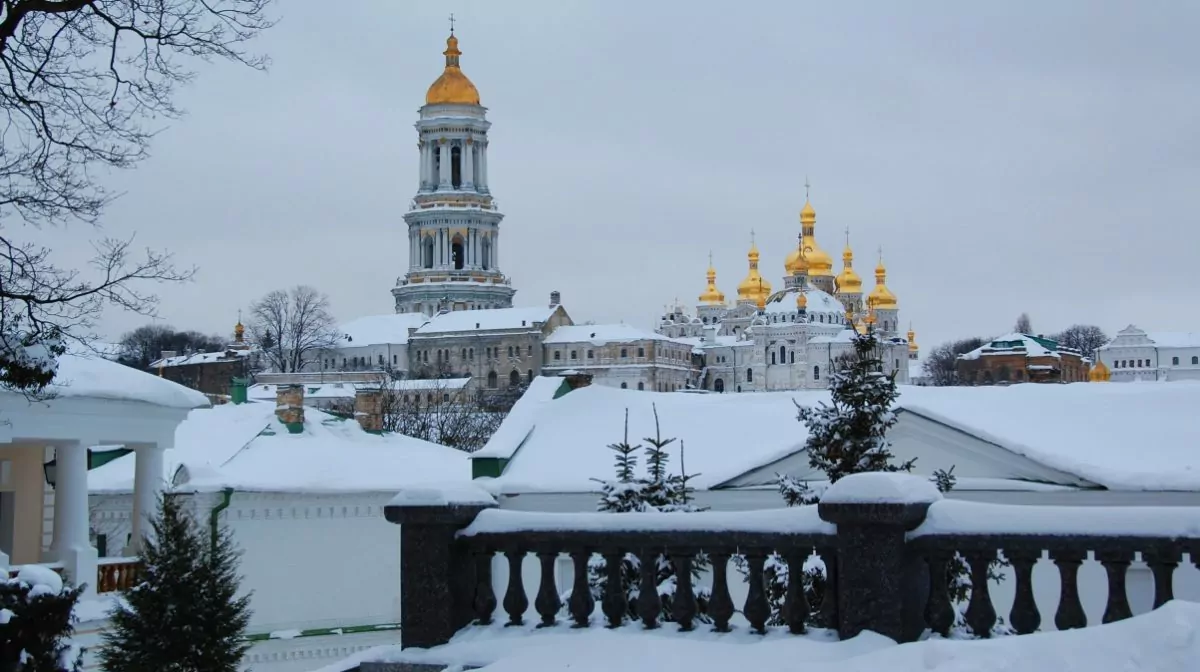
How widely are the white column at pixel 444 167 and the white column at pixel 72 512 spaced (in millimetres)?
145562

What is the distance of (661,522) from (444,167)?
15587 centimetres

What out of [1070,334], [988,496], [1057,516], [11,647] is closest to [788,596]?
[1057,516]

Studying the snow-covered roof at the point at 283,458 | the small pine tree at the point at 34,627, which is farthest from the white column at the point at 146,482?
the small pine tree at the point at 34,627

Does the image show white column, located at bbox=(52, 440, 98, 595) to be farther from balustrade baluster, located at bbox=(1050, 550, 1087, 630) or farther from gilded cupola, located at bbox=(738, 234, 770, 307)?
gilded cupola, located at bbox=(738, 234, 770, 307)

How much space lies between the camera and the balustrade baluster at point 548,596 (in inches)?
334

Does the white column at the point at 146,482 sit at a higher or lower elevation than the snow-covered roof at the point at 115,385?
lower

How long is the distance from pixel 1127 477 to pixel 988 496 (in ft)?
4.86

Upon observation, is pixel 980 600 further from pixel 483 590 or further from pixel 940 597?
pixel 483 590

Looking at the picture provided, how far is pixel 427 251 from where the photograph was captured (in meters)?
165

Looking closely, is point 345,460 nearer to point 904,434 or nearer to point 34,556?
point 34,556

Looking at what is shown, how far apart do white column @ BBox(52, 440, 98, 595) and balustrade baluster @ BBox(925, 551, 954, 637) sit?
1176 centimetres

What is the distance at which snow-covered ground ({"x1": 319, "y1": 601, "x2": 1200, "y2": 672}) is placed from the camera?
6.53m

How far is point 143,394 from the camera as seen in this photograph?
17.9 meters

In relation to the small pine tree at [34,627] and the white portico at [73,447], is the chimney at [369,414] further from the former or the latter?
the small pine tree at [34,627]
